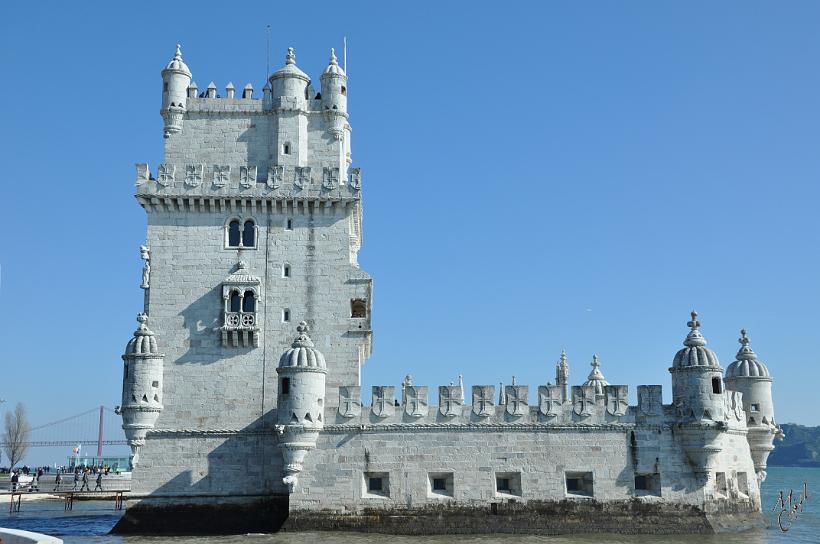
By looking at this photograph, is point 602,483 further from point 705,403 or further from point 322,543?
point 322,543

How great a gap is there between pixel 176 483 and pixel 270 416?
4661 mm

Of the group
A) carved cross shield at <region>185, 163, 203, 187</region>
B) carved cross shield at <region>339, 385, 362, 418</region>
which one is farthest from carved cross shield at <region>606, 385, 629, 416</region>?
carved cross shield at <region>185, 163, 203, 187</region>

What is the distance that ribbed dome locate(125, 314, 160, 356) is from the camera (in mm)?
37719

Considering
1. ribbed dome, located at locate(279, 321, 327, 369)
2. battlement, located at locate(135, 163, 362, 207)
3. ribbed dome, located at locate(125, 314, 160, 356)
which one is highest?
battlement, located at locate(135, 163, 362, 207)

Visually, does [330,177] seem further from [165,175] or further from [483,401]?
[483,401]

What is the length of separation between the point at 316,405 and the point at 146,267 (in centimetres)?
989

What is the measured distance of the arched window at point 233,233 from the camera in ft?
131

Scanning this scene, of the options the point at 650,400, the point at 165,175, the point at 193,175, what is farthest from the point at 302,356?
the point at 650,400

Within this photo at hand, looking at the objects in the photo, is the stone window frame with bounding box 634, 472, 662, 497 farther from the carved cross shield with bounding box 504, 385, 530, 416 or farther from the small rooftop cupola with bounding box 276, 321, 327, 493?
the small rooftop cupola with bounding box 276, 321, 327, 493

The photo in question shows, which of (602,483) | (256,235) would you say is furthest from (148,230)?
(602,483)

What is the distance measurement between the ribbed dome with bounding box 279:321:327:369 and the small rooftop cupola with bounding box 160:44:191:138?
11273 mm

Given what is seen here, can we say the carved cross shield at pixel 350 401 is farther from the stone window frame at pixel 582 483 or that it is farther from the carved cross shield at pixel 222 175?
the carved cross shield at pixel 222 175

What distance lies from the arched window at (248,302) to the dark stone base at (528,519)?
349 inches

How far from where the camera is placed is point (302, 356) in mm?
36219
